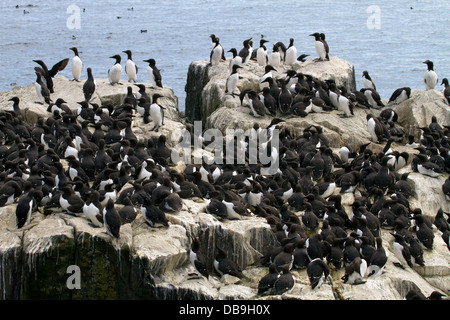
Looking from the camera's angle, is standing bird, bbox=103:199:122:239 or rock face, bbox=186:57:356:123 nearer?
standing bird, bbox=103:199:122:239

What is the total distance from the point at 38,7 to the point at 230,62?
106 feet

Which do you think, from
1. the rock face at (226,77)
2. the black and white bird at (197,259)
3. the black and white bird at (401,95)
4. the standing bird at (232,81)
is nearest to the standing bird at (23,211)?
the black and white bird at (197,259)

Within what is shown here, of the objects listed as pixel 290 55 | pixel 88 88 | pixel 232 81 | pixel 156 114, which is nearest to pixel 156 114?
pixel 156 114

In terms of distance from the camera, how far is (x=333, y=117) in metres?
18.5

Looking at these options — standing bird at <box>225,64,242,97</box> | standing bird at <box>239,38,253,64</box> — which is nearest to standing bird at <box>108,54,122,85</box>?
Result: standing bird at <box>225,64,242,97</box>

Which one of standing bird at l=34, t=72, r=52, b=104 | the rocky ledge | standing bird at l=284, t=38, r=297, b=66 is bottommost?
the rocky ledge

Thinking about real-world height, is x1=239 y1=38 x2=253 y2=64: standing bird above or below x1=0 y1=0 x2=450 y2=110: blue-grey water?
above

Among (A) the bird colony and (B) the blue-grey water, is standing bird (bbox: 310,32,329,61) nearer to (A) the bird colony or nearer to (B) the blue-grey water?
(A) the bird colony

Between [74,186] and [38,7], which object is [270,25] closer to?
[38,7]

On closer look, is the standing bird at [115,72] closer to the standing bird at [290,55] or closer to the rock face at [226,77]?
the rock face at [226,77]
